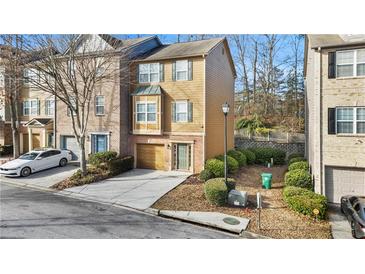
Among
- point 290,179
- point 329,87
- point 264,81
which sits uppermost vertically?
point 264,81

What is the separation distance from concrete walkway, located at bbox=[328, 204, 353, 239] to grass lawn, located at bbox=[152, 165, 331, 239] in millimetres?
181

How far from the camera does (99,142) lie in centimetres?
1356

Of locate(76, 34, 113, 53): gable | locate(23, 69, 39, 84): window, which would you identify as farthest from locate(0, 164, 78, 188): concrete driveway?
locate(76, 34, 113, 53): gable

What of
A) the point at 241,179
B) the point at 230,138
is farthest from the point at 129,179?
the point at 230,138

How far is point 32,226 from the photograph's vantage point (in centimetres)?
662

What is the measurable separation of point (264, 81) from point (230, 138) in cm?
760

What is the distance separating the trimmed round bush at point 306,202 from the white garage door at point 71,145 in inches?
437

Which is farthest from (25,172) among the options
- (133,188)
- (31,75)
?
(133,188)

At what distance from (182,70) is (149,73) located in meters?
2.07

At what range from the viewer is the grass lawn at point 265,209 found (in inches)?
257

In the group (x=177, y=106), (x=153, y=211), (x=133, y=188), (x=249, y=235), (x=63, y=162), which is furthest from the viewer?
(x=177, y=106)

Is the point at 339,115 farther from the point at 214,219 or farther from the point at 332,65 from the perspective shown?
the point at 214,219
